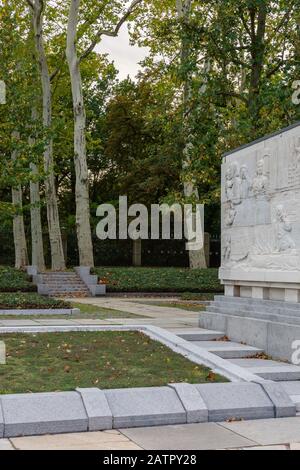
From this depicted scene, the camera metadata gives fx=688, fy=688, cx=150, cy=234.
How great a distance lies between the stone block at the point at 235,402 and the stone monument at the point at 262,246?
2872 mm

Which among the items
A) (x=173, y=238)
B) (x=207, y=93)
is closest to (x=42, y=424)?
(x=207, y=93)

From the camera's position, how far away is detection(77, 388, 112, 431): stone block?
7.18 meters

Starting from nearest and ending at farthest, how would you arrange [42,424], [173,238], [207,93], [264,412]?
[42,424] < [264,412] < [207,93] < [173,238]

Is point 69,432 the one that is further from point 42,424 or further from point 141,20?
point 141,20

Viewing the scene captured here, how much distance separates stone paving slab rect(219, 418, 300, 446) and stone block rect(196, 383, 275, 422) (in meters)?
0.15

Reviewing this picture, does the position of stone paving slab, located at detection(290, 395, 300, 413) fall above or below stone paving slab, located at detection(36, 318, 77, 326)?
below

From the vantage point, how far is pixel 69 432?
23.2 feet

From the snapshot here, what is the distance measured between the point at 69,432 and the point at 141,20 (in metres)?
31.2

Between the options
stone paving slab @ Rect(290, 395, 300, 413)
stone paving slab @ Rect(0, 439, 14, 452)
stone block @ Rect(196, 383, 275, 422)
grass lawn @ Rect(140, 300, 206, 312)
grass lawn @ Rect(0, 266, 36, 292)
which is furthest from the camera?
grass lawn @ Rect(0, 266, 36, 292)

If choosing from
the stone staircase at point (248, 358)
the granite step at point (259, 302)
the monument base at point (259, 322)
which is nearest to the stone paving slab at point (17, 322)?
the stone staircase at point (248, 358)

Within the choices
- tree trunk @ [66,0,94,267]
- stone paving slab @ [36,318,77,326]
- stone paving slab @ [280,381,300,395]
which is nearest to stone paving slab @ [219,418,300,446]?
stone paving slab @ [280,381,300,395]

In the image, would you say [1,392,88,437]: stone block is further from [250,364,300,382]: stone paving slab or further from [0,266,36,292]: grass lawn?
[0,266,36,292]: grass lawn

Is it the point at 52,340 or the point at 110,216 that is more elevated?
the point at 110,216

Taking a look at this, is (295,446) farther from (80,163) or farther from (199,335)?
(80,163)
